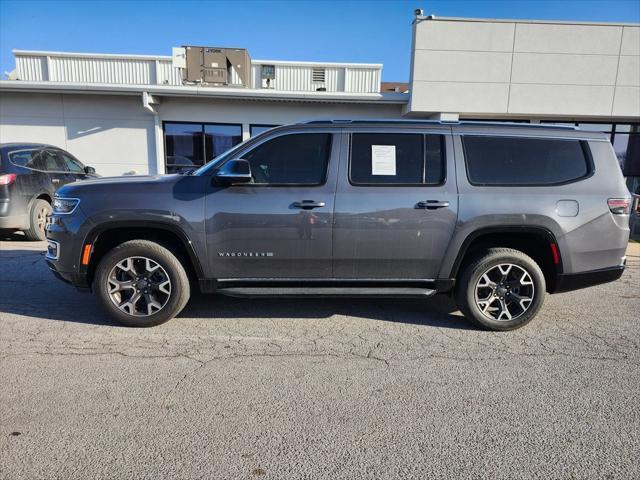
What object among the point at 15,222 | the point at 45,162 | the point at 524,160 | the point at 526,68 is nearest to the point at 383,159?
the point at 524,160

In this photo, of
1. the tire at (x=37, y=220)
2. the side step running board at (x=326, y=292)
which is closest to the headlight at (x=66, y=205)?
the side step running board at (x=326, y=292)

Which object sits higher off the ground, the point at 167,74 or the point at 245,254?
the point at 167,74

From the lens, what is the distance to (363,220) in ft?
12.7

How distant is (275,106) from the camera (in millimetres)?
13812

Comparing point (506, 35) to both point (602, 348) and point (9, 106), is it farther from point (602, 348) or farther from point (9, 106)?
point (9, 106)

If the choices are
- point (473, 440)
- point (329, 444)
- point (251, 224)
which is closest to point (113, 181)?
point (251, 224)

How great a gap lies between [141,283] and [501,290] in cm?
345

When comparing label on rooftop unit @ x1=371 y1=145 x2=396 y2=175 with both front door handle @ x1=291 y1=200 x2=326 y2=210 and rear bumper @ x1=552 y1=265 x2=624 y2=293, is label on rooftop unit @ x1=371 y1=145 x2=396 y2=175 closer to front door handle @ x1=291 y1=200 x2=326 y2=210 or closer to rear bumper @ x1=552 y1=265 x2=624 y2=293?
front door handle @ x1=291 y1=200 x2=326 y2=210

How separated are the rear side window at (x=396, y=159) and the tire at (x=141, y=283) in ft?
6.28

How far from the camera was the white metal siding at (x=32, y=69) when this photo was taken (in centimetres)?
1388

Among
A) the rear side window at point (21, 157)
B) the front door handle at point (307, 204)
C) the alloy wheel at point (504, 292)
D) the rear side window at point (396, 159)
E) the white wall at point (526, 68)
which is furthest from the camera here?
the white wall at point (526, 68)

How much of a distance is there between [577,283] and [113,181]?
4.55 m

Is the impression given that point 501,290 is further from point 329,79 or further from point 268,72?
point 268,72

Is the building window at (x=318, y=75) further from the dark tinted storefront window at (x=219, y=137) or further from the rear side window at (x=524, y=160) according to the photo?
the rear side window at (x=524, y=160)
